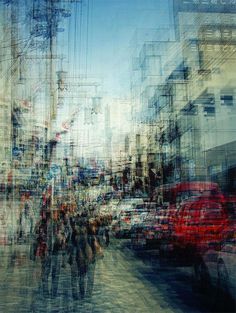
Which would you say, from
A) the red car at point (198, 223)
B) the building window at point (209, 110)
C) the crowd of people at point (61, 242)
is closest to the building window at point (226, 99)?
the building window at point (209, 110)

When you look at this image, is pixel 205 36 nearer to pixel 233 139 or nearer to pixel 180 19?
pixel 180 19

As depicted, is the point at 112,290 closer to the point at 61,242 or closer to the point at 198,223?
the point at 198,223

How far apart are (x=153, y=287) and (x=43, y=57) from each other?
784cm

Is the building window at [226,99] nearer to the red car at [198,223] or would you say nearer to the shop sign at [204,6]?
the shop sign at [204,6]

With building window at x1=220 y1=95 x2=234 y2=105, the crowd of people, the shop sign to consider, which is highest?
the shop sign

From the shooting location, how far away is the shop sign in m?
7.99

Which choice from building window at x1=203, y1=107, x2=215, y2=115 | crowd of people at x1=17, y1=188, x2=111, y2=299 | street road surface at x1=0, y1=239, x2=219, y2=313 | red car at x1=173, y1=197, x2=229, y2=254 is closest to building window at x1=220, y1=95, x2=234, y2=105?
building window at x1=203, y1=107, x2=215, y2=115

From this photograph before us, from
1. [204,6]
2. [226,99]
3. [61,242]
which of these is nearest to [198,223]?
[61,242]

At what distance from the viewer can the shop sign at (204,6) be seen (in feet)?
26.2

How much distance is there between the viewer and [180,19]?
10844 mm

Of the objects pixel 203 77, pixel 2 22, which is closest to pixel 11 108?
pixel 2 22

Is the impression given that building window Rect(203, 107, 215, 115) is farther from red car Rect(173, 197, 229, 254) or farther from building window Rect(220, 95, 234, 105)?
red car Rect(173, 197, 229, 254)

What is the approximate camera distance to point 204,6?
10.0 metres

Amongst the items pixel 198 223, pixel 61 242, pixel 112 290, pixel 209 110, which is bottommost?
pixel 112 290
